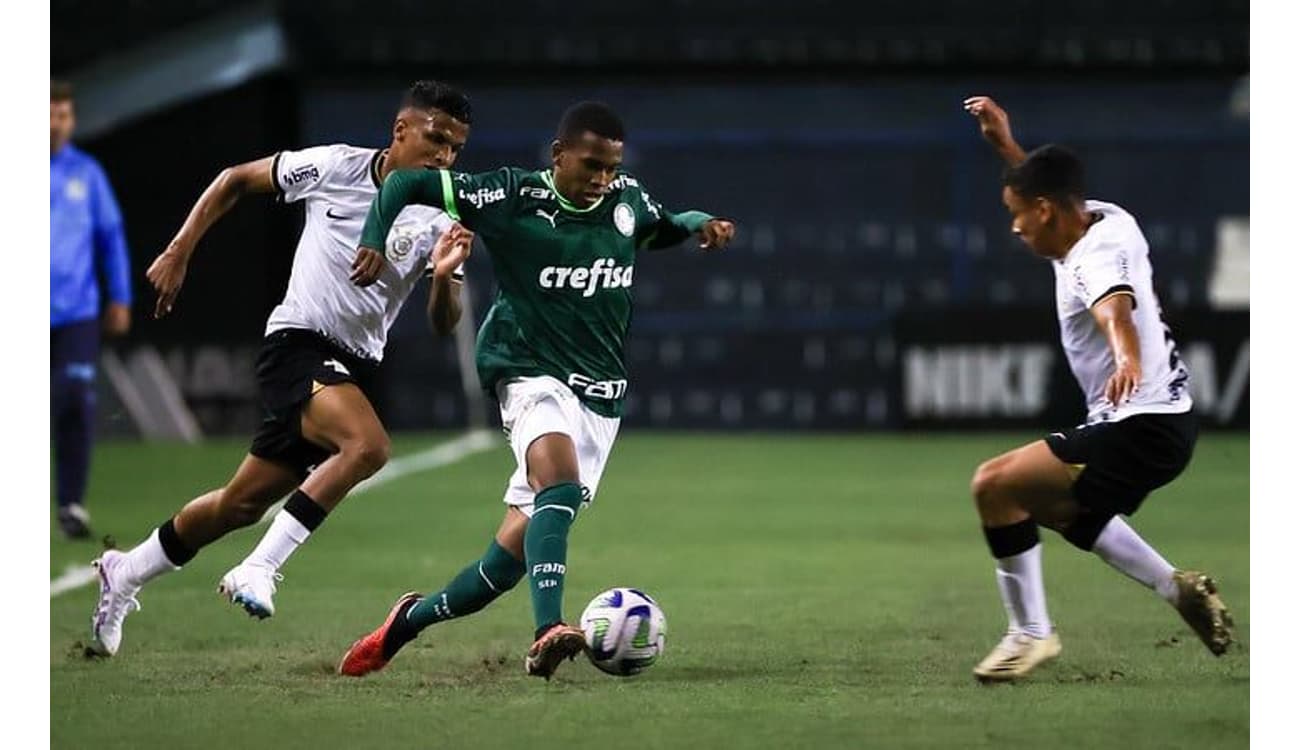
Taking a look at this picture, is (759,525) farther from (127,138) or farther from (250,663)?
(127,138)

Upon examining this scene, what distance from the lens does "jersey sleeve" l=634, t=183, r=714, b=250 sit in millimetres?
6395

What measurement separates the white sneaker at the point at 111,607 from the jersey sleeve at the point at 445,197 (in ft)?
4.70

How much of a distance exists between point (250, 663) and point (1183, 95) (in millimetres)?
12678

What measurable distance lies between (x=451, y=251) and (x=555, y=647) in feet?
3.63

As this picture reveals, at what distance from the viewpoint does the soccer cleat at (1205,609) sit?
620cm

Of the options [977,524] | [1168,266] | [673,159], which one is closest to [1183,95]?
[1168,266]

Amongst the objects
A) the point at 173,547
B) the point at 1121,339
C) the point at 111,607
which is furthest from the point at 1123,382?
the point at 111,607

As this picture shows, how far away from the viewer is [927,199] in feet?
57.6

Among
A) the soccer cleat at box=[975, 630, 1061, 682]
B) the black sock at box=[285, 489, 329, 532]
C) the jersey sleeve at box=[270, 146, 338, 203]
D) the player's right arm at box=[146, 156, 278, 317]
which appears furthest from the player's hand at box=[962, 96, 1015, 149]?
the black sock at box=[285, 489, 329, 532]

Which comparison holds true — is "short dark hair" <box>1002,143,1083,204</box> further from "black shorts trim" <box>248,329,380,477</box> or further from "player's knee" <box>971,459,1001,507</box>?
"black shorts trim" <box>248,329,380,477</box>

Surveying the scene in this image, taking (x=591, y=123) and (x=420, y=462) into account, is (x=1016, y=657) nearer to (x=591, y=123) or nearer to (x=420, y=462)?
(x=591, y=123)

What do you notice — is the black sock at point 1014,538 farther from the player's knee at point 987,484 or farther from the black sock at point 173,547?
→ the black sock at point 173,547

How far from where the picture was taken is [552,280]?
6.21m

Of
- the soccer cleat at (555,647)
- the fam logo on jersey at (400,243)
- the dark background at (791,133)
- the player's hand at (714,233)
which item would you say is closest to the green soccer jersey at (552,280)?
the player's hand at (714,233)
